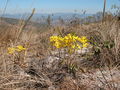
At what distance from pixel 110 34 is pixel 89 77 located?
1281 mm

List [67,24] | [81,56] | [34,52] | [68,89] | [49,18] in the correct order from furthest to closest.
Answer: [67,24] < [49,18] < [34,52] < [81,56] < [68,89]

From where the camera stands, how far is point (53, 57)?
8.15ft

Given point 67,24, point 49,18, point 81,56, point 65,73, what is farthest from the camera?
point 67,24

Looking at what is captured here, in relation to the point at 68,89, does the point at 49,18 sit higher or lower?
higher

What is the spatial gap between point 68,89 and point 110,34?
153 centimetres

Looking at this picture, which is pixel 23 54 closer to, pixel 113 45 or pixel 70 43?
pixel 70 43

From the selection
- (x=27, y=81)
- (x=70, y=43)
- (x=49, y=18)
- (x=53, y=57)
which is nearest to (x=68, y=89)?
(x=27, y=81)

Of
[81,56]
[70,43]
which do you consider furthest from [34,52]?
[70,43]

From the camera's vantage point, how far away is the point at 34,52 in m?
3.08

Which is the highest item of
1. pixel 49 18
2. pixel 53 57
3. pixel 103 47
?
pixel 49 18

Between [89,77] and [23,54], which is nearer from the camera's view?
[89,77]

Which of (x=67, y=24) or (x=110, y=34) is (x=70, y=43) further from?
(x=67, y=24)

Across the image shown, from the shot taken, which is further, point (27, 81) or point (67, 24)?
point (67, 24)

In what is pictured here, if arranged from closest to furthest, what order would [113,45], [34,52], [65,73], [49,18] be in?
[65,73] → [113,45] → [34,52] → [49,18]
